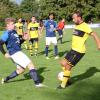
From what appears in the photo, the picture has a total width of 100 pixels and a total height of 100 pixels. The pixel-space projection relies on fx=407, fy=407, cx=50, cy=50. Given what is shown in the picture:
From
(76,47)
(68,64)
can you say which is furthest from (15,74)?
(76,47)

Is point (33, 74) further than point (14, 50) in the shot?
No

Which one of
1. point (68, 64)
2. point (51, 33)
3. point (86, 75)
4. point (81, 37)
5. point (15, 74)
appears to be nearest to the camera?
point (68, 64)

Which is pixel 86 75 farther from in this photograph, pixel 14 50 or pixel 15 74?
pixel 14 50

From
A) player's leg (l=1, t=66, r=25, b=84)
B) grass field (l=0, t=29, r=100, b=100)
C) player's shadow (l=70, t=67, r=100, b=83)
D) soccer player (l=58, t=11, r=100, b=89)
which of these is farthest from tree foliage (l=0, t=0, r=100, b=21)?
soccer player (l=58, t=11, r=100, b=89)

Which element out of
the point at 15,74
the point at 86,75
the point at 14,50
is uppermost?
the point at 14,50

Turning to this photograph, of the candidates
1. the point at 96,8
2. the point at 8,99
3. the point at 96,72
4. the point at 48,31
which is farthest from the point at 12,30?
the point at 96,8

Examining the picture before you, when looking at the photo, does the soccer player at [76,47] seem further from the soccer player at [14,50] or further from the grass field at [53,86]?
the soccer player at [14,50]

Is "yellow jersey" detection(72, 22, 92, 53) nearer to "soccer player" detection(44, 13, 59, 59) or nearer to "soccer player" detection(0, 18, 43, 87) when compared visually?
"soccer player" detection(0, 18, 43, 87)

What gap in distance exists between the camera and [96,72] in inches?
545

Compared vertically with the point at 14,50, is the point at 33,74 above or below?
below

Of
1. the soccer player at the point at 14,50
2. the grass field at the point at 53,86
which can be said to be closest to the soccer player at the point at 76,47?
the grass field at the point at 53,86

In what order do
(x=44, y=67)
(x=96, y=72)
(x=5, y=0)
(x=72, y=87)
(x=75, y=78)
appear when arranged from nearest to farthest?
1. (x=72, y=87)
2. (x=75, y=78)
3. (x=96, y=72)
4. (x=44, y=67)
5. (x=5, y=0)

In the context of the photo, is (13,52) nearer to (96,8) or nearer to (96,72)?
(96,72)

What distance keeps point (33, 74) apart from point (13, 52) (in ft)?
2.88
